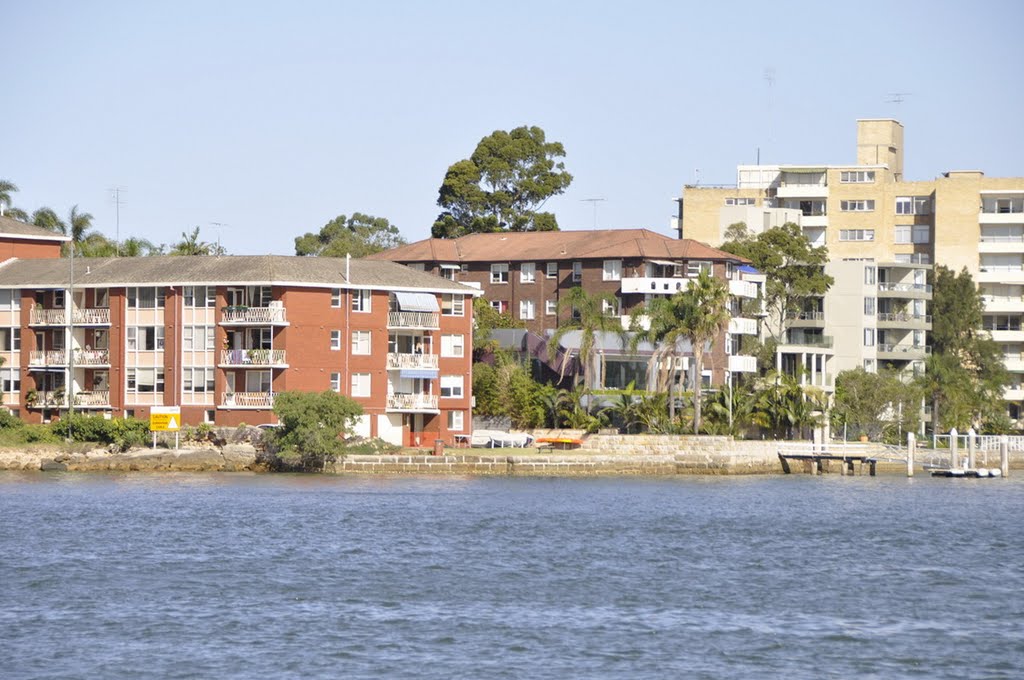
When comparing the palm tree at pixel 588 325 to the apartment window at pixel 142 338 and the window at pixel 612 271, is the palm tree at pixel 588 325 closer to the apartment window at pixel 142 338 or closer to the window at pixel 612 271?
the window at pixel 612 271

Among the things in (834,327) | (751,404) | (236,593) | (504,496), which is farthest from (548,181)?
(236,593)

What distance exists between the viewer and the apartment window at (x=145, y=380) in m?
87.2

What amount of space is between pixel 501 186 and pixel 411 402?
47009mm

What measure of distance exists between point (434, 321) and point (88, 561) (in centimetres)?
4414

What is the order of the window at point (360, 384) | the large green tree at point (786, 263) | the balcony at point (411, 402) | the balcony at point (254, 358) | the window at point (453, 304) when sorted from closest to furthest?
the balcony at point (254, 358) → the window at point (360, 384) → the balcony at point (411, 402) → the window at point (453, 304) → the large green tree at point (786, 263)

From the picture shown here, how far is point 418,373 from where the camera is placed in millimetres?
89250

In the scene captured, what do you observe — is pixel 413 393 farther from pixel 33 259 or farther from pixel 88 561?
pixel 88 561

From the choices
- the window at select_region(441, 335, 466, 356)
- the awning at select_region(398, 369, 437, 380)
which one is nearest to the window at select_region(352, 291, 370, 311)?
the awning at select_region(398, 369, 437, 380)

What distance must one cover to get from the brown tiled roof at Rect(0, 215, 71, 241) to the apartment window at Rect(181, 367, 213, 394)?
48.0ft

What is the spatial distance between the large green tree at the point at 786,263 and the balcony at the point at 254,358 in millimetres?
41400

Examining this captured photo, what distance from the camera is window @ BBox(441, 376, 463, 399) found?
3602 inches

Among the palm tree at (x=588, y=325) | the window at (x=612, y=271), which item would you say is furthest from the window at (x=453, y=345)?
the window at (x=612, y=271)

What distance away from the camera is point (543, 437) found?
299 ft

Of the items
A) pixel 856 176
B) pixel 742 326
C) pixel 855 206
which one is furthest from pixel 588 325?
pixel 856 176
